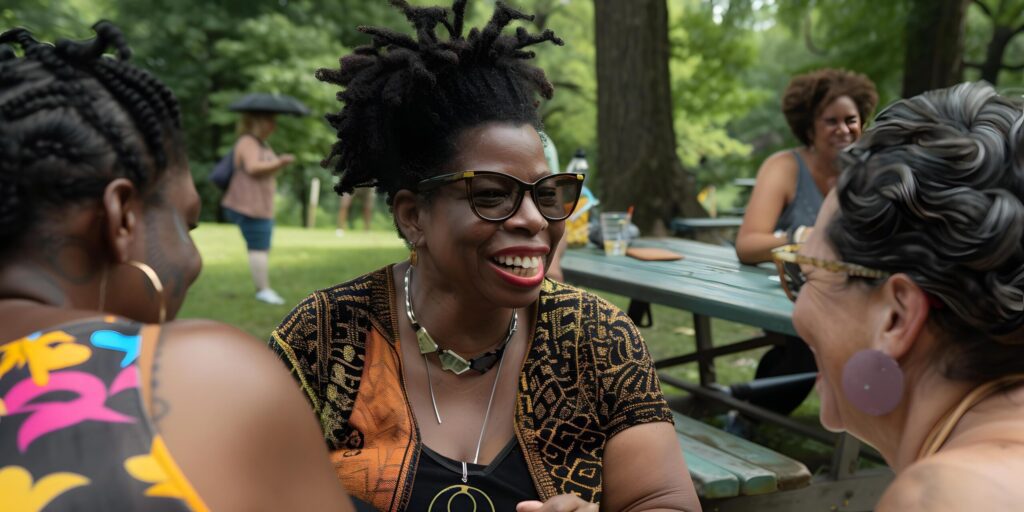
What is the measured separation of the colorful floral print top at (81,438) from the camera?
113cm

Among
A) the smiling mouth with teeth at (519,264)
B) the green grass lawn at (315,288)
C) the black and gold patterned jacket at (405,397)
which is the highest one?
the smiling mouth with teeth at (519,264)

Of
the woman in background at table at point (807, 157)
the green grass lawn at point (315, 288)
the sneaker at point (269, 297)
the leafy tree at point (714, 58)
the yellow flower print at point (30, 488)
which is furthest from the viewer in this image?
the leafy tree at point (714, 58)

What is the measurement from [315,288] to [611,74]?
423 centimetres

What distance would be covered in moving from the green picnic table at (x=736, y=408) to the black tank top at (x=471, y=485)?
88 cm

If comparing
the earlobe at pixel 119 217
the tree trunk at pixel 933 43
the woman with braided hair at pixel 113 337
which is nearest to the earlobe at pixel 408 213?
the woman with braided hair at pixel 113 337

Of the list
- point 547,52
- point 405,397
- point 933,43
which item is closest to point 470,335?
point 405,397

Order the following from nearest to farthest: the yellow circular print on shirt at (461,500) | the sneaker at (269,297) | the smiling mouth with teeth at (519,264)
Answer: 1. the yellow circular print on shirt at (461,500)
2. the smiling mouth with teeth at (519,264)
3. the sneaker at (269,297)

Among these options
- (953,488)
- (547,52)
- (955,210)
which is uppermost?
(547,52)

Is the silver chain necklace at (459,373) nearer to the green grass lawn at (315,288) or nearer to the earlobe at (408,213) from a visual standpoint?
the earlobe at (408,213)

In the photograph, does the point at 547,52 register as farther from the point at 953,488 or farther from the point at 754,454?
the point at 953,488

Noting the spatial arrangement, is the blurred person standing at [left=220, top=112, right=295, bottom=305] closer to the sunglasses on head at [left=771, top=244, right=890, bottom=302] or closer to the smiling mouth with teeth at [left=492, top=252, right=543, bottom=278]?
the smiling mouth with teeth at [left=492, top=252, right=543, bottom=278]

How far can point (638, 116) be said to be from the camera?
9.74 meters

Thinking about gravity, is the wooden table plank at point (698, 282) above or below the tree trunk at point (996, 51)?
below

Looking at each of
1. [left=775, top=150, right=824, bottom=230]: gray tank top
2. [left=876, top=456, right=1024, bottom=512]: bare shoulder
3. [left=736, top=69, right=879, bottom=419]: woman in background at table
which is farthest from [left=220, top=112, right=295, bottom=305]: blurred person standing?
[left=876, top=456, right=1024, bottom=512]: bare shoulder
